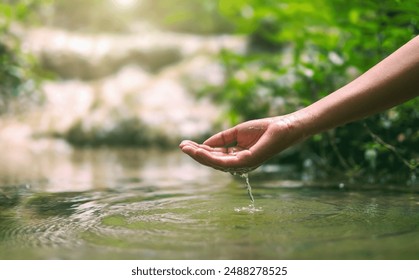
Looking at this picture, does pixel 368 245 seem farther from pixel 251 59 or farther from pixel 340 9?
pixel 251 59

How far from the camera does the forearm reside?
6.77 feet

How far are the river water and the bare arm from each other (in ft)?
1.04

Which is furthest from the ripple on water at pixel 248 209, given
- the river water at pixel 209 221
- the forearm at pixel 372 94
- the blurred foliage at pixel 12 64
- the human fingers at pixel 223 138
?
the blurred foliage at pixel 12 64

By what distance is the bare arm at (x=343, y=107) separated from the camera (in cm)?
208

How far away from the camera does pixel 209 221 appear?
2.34 m

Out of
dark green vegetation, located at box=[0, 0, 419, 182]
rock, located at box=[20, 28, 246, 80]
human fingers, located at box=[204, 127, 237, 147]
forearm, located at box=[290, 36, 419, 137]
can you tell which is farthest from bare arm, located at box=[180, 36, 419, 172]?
rock, located at box=[20, 28, 246, 80]

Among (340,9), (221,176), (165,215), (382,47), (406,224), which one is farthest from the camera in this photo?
(221,176)

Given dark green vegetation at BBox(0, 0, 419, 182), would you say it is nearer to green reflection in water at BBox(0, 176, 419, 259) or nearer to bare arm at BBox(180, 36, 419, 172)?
green reflection in water at BBox(0, 176, 419, 259)

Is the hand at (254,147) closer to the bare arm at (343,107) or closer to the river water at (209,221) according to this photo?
the bare arm at (343,107)

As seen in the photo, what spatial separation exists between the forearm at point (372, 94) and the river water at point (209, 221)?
0.49 metres

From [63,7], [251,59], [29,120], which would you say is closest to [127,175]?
[251,59]

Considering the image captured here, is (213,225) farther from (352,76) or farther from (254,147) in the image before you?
(352,76)

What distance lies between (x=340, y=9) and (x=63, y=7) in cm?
1700

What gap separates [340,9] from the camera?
389cm
